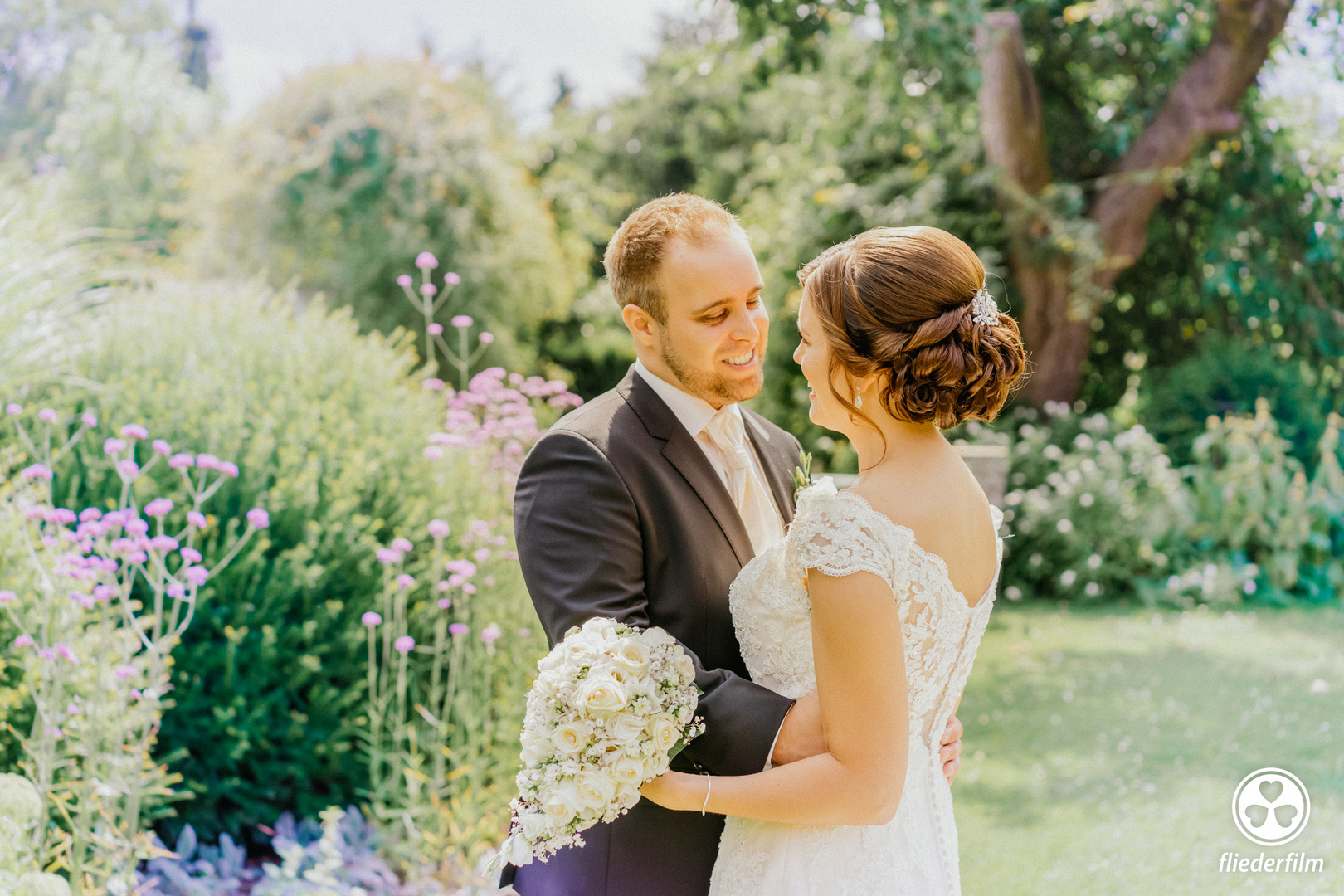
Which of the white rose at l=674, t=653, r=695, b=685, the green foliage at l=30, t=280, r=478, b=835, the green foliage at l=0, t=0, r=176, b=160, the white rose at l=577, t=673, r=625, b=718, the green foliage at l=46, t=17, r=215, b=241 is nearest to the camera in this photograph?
the white rose at l=577, t=673, r=625, b=718

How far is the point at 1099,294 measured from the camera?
343 inches

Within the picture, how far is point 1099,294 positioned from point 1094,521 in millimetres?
2057

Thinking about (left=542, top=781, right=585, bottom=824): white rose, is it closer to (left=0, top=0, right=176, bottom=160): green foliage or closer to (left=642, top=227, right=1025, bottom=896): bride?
(left=642, top=227, right=1025, bottom=896): bride

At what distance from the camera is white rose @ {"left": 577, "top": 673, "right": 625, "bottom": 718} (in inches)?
61.7

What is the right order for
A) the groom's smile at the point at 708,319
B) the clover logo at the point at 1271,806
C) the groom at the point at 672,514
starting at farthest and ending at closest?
1. the clover logo at the point at 1271,806
2. the groom's smile at the point at 708,319
3. the groom at the point at 672,514

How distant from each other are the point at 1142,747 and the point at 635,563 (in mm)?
4274

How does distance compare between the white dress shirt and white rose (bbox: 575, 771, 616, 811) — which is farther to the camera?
the white dress shirt

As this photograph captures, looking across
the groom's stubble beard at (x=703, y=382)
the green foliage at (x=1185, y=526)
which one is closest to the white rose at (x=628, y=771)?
the groom's stubble beard at (x=703, y=382)

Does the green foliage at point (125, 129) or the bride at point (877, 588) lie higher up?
the green foliage at point (125, 129)

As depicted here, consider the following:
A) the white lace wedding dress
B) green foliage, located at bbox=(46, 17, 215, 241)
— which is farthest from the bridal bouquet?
green foliage, located at bbox=(46, 17, 215, 241)

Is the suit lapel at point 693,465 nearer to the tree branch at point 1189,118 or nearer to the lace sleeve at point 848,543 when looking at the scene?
the lace sleeve at point 848,543

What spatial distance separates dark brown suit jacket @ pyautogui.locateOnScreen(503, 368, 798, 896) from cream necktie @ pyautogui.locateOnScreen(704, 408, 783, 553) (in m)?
0.14

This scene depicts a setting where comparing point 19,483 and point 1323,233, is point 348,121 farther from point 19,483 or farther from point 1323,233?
point 1323,233

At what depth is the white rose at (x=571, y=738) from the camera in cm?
Answer: 161
